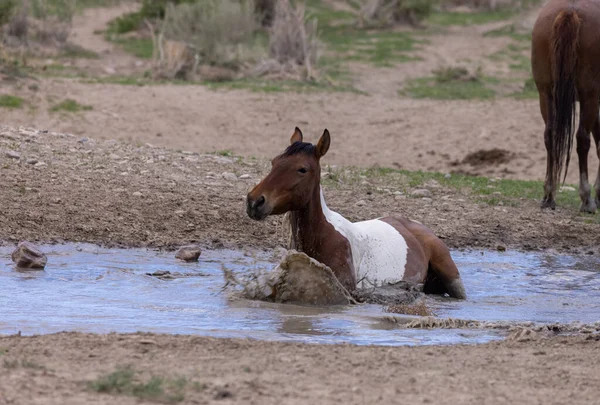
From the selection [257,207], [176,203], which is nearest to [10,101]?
[176,203]

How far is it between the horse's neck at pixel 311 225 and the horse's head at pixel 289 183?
0.10 m

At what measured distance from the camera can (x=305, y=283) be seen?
281 inches

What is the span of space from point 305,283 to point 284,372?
2.34m

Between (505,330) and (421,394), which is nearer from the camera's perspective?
(421,394)

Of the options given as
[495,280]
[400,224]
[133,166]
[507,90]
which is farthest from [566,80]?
[507,90]

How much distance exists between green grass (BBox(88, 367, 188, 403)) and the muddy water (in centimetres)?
156

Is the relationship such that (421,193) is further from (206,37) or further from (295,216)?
(206,37)

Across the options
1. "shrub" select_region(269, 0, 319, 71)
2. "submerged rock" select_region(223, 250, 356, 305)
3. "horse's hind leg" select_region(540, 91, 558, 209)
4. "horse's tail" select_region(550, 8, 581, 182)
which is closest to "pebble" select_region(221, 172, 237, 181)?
"horse's hind leg" select_region(540, 91, 558, 209)

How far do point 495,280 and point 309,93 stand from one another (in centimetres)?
1035

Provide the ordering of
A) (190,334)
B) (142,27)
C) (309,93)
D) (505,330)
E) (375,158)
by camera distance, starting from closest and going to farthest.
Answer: (190,334) → (505,330) → (375,158) → (309,93) → (142,27)

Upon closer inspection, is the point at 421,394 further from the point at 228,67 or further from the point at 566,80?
the point at 228,67

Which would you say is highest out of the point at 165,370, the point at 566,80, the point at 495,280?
the point at 566,80

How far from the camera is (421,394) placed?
4.52 metres

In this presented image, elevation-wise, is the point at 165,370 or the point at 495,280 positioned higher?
the point at 165,370
